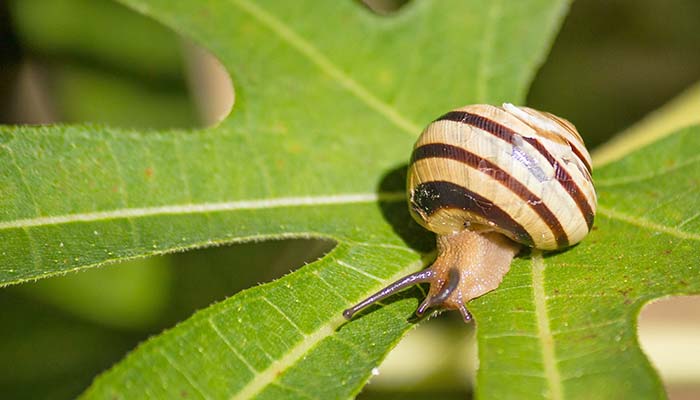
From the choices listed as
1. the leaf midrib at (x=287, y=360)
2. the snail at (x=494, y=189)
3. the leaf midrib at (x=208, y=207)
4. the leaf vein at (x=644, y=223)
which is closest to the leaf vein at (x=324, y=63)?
the leaf midrib at (x=208, y=207)

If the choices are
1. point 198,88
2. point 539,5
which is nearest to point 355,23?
point 539,5

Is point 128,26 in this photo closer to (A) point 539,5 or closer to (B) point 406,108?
(B) point 406,108

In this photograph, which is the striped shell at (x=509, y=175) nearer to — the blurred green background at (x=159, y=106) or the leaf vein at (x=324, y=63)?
the leaf vein at (x=324, y=63)

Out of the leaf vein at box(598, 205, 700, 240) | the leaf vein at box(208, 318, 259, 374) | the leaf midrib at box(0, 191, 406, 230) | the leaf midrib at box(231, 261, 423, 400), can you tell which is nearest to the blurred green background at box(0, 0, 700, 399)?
the leaf midrib at box(0, 191, 406, 230)

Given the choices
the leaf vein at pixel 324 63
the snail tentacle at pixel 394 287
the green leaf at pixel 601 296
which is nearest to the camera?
the green leaf at pixel 601 296

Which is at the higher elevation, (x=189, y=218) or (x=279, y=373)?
(x=189, y=218)
